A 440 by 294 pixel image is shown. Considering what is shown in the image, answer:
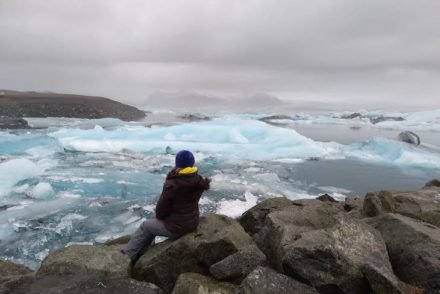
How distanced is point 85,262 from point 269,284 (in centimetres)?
206

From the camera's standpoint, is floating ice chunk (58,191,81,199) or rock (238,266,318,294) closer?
rock (238,266,318,294)

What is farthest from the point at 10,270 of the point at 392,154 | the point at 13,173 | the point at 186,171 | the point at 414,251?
the point at 392,154

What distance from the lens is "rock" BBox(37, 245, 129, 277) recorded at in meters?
4.60

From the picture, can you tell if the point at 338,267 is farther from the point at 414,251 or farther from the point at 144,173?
the point at 144,173

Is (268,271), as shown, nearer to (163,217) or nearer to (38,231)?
(163,217)

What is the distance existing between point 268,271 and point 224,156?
1715 cm

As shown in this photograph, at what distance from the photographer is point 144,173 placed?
1602 cm

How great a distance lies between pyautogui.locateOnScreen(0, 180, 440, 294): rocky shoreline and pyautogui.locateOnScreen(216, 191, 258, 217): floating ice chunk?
208 inches

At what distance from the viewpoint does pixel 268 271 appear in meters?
4.07

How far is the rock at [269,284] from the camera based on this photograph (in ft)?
12.7

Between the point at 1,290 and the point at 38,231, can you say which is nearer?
the point at 1,290

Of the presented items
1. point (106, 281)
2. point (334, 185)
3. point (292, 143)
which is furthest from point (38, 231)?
point (292, 143)

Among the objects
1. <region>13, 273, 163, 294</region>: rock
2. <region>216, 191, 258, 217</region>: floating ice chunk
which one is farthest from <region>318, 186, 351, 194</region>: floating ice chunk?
<region>13, 273, 163, 294</region>: rock

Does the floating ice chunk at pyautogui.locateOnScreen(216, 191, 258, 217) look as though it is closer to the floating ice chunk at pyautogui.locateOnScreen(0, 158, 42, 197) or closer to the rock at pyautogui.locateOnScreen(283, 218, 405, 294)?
the floating ice chunk at pyautogui.locateOnScreen(0, 158, 42, 197)
